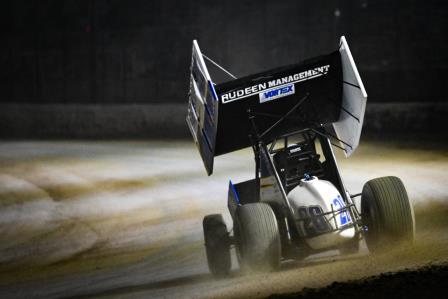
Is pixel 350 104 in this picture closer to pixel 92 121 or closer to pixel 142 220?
pixel 142 220

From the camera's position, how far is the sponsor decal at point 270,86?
8.95 metres

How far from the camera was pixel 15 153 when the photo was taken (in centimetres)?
2238

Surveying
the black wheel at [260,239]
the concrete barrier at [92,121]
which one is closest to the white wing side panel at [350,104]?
the black wheel at [260,239]

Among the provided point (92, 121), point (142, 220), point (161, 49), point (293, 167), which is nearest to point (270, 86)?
point (293, 167)

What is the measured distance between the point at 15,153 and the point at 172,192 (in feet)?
24.6

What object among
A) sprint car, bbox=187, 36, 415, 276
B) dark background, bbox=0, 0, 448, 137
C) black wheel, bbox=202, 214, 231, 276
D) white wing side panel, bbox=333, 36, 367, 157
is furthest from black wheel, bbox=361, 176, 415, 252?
dark background, bbox=0, 0, 448, 137

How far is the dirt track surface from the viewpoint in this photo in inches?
332

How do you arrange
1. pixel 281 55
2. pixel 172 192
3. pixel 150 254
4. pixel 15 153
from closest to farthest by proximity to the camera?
pixel 150 254 < pixel 172 192 < pixel 15 153 < pixel 281 55

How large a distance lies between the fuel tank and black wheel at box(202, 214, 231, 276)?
3.05 feet

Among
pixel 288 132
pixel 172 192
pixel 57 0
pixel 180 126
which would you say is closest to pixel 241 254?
pixel 288 132

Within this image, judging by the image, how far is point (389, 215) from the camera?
27.2 ft

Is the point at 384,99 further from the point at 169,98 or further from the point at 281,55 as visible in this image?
the point at 169,98

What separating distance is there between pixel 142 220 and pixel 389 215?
6.48m

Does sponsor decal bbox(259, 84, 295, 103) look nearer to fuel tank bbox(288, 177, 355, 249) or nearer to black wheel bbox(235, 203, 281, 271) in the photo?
fuel tank bbox(288, 177, 355, 249)
